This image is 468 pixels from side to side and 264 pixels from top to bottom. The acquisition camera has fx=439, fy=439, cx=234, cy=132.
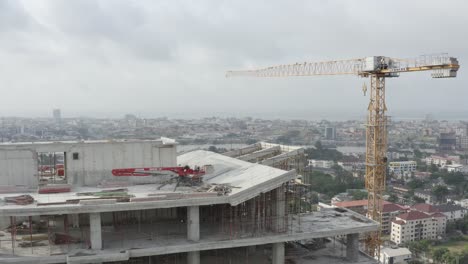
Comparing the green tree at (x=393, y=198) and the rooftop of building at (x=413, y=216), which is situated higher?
the rooftop of building at (x=413, y=216)

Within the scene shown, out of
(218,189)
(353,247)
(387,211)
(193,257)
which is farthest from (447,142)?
(193,257)

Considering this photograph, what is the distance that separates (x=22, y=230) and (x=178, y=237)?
324 inches

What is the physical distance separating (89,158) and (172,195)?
19.0ft

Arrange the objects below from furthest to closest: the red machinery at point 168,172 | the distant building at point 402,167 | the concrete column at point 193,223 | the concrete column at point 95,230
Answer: the distant building at point 402,167, the red machinery at point 168,172, the concrete column at point 193,223, the concrete column at point 95,230

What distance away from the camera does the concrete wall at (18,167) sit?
21562mm

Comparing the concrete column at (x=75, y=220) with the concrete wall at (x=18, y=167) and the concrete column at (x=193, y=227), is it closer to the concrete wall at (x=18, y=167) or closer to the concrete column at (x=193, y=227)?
the concrete wall at (x=18, y=167)

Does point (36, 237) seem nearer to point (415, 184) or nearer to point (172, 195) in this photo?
point (172, 195)

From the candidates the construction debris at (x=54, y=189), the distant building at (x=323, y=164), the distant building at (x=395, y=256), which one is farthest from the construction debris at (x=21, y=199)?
the distant building at (x=323, y=164)

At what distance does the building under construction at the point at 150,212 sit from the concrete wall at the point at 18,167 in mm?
45

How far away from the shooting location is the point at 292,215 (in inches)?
934

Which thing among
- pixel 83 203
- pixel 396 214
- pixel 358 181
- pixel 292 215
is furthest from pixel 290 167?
pixel 358 181

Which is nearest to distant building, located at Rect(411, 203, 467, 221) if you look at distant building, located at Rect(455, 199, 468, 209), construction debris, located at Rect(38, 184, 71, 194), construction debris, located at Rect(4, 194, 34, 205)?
distant building, located at Rect(455, 199, 468, 209)

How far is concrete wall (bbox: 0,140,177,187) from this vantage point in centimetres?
2162

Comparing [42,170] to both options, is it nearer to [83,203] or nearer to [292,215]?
[83,203]
